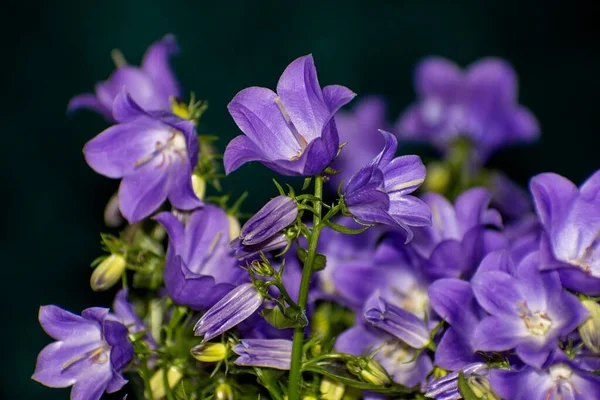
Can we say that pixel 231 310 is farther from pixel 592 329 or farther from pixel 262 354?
pixel 592 329

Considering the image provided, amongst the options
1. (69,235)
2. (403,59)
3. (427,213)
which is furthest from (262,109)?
(403,59)

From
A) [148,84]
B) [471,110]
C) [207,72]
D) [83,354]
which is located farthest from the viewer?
[207,72]

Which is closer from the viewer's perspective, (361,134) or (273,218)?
(273,218)

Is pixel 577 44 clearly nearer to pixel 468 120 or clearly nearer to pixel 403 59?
pixel 403 59

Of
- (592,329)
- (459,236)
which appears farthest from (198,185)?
(592,329)

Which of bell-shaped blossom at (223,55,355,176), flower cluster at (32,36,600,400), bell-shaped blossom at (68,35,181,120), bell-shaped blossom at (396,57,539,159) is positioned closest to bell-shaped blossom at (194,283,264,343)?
flower cluster at (32,36,600,400)

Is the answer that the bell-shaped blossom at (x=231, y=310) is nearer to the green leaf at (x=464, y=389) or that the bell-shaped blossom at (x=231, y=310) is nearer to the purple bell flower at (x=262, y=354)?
the purple bell flower at (x=262, y=354)
